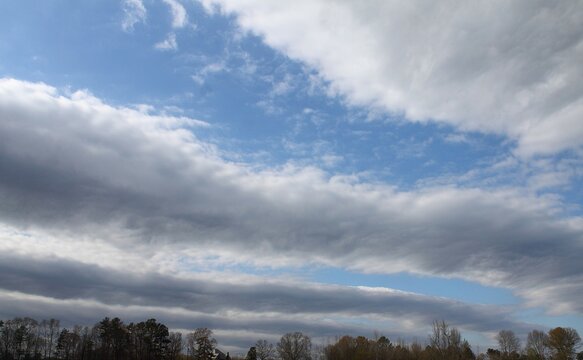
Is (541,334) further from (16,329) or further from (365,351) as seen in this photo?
(16,329)

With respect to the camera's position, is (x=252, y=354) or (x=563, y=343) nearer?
(x=563, y=343)

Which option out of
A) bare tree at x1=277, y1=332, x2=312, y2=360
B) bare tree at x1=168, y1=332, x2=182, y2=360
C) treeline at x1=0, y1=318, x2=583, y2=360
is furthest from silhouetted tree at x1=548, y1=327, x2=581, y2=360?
bare tree at x1=168, y1=332, x2=182, y2=360

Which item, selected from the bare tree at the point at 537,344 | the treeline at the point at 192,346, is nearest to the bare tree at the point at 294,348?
the treeline at the point at 192,346

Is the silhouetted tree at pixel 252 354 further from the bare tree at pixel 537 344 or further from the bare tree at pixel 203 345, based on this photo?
the bare tree at pixel 537 344

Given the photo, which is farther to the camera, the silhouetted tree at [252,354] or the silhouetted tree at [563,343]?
the silhouetted tree at [252,354]

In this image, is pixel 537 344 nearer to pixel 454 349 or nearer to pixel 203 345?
pixel 454 349

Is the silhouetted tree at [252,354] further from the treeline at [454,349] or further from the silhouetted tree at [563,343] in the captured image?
the silhouetted tree at [563,343]

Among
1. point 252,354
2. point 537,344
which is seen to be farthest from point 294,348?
point 537,344

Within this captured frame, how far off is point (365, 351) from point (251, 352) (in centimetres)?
4610

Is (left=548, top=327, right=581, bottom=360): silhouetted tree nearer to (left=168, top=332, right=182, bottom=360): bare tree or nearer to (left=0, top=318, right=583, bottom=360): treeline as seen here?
(left=0, top=318, right=583, bottom=360): treeline

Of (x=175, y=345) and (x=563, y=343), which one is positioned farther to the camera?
(x=175, y=345)

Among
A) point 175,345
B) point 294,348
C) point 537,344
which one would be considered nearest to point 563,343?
point 537,344

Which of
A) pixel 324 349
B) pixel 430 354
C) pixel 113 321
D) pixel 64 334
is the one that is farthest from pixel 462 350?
pixel 64 334

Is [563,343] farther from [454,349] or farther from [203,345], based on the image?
[203,345]
